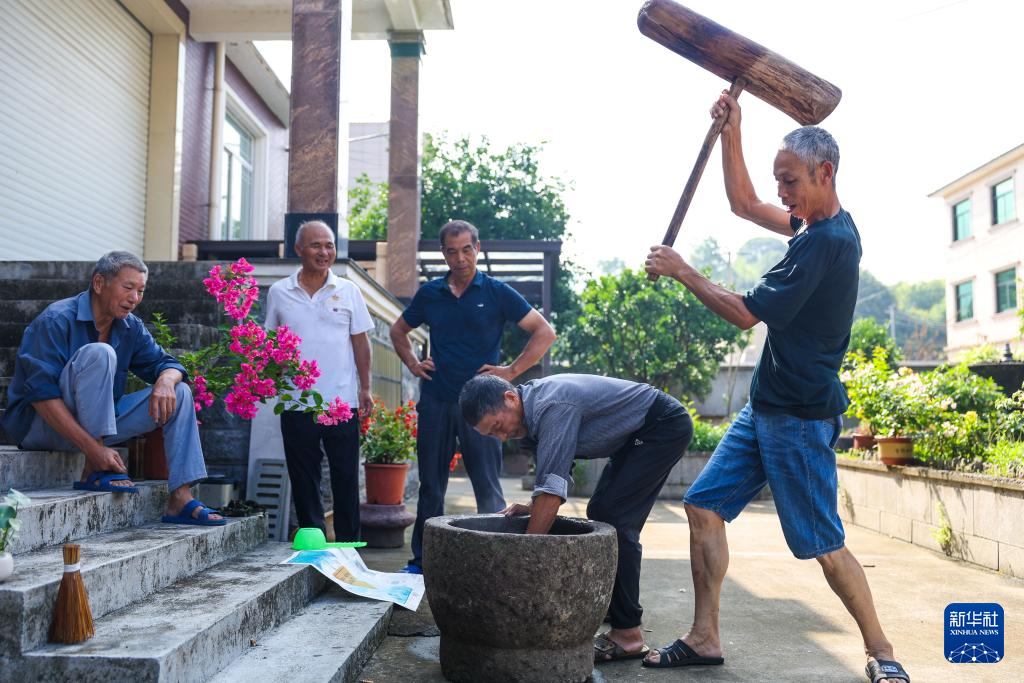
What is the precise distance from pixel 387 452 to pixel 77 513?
3.10m

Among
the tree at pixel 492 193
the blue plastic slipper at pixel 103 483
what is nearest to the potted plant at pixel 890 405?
the blue plastic slipper at pixel 103 483

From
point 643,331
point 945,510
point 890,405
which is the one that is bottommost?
point 945,510

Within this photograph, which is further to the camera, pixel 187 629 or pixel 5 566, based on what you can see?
pixel 187 629

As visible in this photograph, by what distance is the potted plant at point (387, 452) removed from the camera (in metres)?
6.10

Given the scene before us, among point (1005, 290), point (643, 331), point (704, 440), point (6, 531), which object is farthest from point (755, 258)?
point (6, 531)

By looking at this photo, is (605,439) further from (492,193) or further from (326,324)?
(492,193)

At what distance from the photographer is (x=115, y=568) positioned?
2836 mm

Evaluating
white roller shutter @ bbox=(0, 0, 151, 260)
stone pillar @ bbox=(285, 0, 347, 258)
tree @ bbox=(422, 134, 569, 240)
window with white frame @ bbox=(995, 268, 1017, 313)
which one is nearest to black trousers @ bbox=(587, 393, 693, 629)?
stone pillar @ bbox=(285, 0, 347, 258)

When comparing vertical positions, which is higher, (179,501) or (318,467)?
(318,467)

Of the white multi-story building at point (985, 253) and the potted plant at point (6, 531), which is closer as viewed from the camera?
the potted plant at point (6, 531)

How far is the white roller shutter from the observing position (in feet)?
26.7

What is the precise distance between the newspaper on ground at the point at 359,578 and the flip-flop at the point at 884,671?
193 cm

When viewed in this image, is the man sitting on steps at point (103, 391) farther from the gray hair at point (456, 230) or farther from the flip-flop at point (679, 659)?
the flip-flop at point (679, 659)

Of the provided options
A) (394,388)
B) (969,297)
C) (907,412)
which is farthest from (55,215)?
(969,297)
